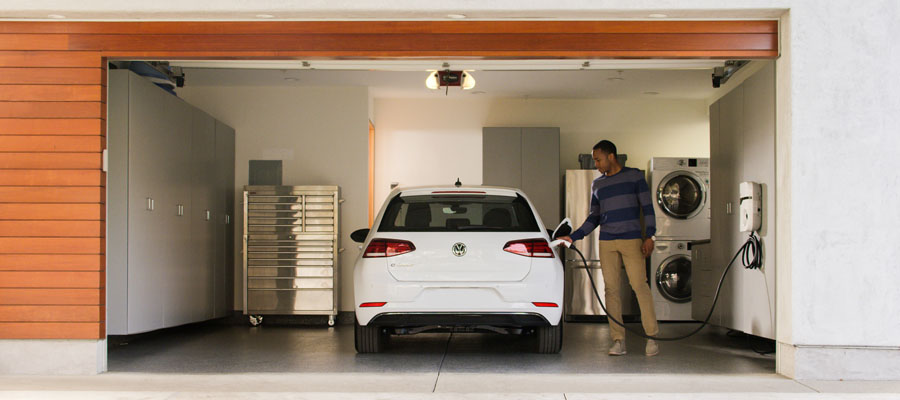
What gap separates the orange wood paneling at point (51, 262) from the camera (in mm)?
5496

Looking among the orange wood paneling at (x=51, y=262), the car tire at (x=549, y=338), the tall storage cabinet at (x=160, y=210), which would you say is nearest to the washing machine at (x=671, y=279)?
the car tire at (x=549, y=338)

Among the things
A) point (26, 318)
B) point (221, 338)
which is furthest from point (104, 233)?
point (221, 338)

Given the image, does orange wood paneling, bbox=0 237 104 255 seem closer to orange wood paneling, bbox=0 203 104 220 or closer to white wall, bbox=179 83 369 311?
orange wood paneling, bbox=0 203 104 220

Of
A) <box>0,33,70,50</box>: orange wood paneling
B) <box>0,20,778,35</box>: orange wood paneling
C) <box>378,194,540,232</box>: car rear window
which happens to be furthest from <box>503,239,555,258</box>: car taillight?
<box>0,33,70,50</box>: orange wood paneling

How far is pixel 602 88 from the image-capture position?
33.3 feet

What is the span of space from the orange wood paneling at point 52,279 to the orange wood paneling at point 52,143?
79 centimetres

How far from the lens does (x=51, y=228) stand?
18.1 ft

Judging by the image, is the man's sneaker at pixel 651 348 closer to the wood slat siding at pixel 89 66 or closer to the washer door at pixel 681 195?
the wood slat siding at pixel 89 66

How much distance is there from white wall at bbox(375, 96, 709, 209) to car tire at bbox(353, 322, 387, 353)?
14.4 feet

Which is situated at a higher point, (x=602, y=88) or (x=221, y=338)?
(x=602, y=88)

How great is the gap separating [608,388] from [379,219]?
2.14 metres

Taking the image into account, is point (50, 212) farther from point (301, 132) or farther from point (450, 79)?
point (301, 132)

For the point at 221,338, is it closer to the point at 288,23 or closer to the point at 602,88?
the point at 288,23

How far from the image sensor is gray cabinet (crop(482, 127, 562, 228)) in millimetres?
10461
